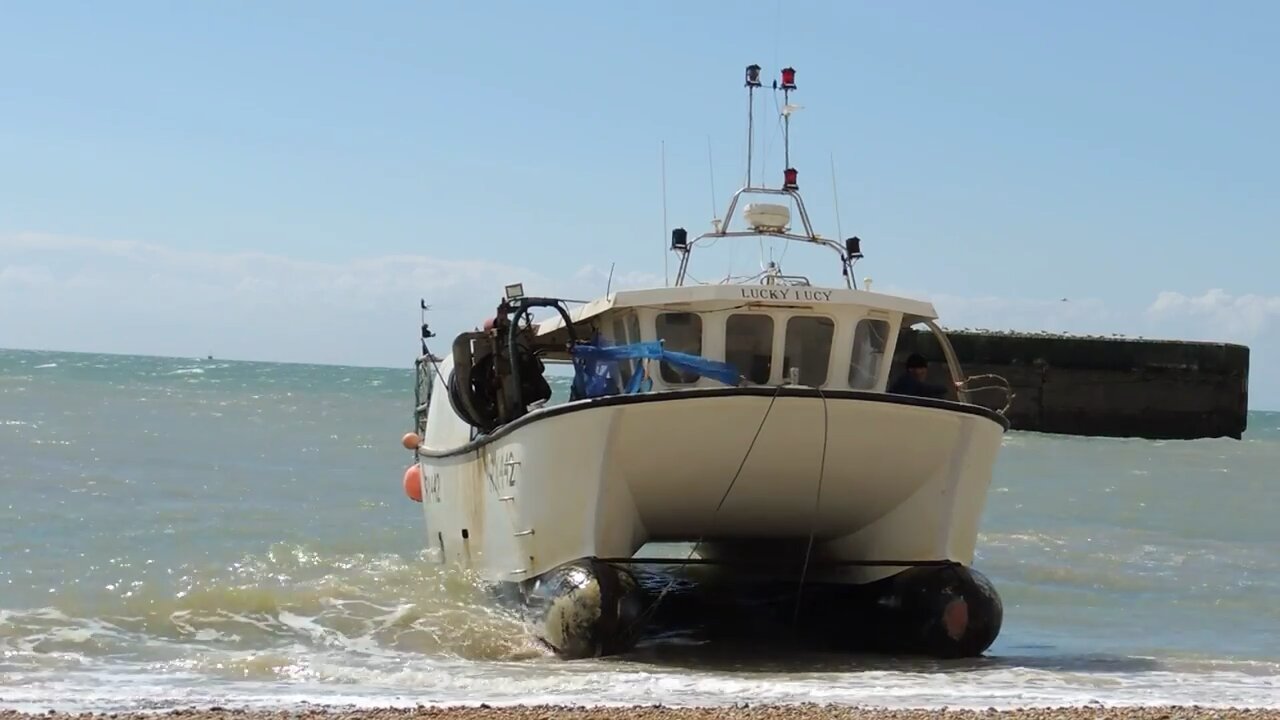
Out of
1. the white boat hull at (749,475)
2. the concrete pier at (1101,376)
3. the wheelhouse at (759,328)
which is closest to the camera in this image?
the white boat hull at (749,475)

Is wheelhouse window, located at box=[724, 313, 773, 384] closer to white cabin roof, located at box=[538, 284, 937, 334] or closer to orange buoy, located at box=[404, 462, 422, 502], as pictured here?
white cabin roof, located at box=[538, 284, 937, 334]

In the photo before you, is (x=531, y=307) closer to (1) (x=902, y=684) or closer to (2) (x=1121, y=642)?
(1) (x=902, y=684)

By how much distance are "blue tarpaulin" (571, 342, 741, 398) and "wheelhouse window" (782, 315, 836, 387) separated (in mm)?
528

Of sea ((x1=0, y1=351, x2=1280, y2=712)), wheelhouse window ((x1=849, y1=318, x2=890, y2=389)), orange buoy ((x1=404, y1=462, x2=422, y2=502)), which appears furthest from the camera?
orange buoy ((x1=404, y1=462, x2=422, y2=502))

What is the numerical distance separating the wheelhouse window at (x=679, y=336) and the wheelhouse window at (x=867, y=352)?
3.56ft

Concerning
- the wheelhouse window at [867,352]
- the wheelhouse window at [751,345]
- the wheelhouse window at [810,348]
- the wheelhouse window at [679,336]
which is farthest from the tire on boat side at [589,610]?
the wheelhouse window at [867,352]

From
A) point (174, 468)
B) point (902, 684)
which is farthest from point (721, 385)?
point (174, 468)

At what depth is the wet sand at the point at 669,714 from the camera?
7039 millimetres

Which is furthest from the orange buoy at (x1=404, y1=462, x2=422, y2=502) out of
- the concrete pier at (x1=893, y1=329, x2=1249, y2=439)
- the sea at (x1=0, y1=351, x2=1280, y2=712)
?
the concrete pier at (x1=893, y1=329, x2=1249, y2=439)

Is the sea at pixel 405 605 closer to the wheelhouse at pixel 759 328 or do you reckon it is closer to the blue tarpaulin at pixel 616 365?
the blue tarpaulin at pixel 616 365

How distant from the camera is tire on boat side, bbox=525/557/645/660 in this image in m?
9.59

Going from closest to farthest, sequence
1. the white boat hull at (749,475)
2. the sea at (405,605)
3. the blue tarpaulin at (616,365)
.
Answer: the sea at (405,605) < the white boat hull at (749,475) < the blue tarpaulin at (616,365)

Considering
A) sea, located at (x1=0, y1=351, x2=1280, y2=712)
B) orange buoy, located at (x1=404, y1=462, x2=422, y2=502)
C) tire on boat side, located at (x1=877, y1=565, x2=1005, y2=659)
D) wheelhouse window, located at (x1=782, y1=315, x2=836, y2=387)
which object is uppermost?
wheelhouse window, located at (x1=782, y1=315, x2=836, y2=387)

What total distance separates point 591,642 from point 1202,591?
23.2 feet
